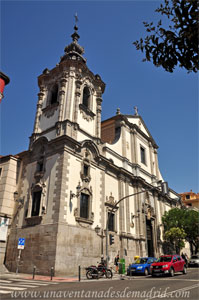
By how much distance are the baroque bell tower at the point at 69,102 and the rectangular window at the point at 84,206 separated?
19.5ft

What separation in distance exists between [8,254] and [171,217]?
903 inches

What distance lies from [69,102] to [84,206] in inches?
437

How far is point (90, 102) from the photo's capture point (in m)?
28.7

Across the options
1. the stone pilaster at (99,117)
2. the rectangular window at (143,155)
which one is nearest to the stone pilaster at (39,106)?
the stone pilaster at (99,117)

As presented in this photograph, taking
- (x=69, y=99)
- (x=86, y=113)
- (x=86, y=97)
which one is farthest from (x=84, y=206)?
(x=86, y=97)

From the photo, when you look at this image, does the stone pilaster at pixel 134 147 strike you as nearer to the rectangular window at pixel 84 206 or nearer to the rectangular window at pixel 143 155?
the rectangular window at pixel 143 155

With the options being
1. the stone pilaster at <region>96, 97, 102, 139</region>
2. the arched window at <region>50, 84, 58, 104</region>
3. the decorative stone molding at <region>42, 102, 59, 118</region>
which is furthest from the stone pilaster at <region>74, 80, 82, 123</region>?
the stone pilaster at <region>96, 97, 102, 139</region>

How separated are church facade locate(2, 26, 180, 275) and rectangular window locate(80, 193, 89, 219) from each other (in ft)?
0.30

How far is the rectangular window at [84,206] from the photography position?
21805 mm

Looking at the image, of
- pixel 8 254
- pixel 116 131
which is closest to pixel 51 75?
pixel 116 131

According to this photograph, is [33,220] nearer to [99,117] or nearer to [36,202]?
[36,202]

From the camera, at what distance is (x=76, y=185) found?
21.8 m

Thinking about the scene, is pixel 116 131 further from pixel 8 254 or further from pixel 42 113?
pixel 8 254

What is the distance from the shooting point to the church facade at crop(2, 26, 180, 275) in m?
19.5
